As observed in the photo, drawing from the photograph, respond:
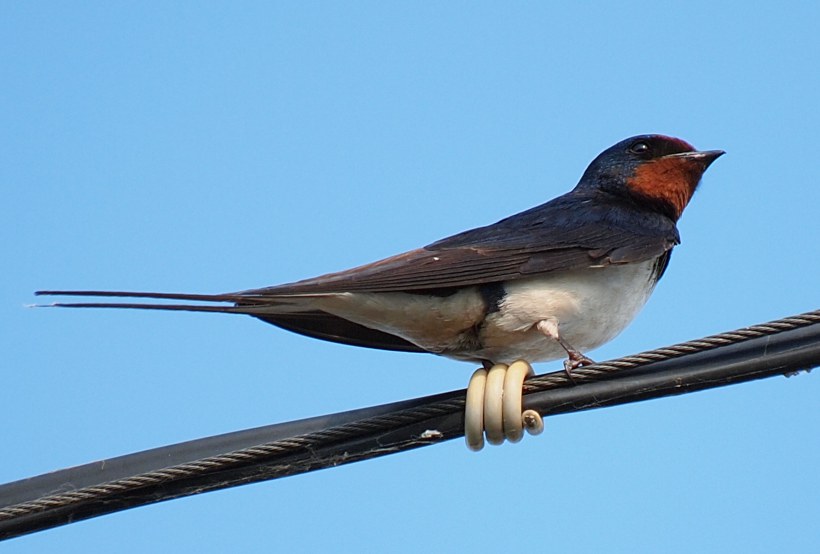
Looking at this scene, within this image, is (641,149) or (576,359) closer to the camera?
(576,359)

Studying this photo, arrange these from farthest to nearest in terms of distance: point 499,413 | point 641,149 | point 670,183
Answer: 1. point 641,149
2. point 670,183
3. point 499,413

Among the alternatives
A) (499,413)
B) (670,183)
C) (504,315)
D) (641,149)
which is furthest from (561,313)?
(641,149)

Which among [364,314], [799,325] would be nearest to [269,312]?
[364,314]

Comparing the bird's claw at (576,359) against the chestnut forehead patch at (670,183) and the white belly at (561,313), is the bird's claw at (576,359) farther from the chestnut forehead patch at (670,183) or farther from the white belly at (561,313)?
the chestnut forehead patch at (670,183)

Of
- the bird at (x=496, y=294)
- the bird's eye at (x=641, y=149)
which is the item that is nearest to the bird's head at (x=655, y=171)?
the bird's eye at (x=641, y=149)

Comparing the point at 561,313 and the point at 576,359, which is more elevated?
the point at 561,313

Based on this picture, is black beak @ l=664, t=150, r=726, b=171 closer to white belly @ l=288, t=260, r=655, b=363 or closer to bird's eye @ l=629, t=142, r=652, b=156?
bird's eye @ l=629, t=142, r=652, b=156

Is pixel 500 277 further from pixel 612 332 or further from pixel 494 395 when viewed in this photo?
pixel 494 395

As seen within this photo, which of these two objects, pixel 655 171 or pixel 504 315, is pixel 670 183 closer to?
pixel 655 171
